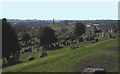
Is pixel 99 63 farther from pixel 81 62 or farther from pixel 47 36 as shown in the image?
pixel 47 36

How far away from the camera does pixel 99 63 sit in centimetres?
4056

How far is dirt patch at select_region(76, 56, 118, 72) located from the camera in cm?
3931

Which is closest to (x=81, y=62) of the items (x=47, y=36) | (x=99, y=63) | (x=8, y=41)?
(x=99, y=63)

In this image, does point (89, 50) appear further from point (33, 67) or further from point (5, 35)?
point (5, 35)

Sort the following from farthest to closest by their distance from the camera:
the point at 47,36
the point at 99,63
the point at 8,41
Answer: the point at 47,36
the point at 8,41
the point at 99,63

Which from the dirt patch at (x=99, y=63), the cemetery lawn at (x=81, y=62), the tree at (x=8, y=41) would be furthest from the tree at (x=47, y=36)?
the dirt patch at (x=99, y=63)

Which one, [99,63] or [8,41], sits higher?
[8,41]

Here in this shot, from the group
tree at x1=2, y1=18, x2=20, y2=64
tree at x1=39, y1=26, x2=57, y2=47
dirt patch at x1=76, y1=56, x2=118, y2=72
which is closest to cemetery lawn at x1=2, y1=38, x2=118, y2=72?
dirt patch at x1=76, y1=56, x2=118, y2=72

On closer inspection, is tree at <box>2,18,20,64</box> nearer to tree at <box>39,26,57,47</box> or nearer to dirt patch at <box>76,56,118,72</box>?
tree at <box>39,26,57,47</box>

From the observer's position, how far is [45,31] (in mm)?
98000

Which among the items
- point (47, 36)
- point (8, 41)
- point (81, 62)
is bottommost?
point (81, 62)

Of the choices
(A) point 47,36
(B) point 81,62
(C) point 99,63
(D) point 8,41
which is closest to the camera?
(C) point 99,63

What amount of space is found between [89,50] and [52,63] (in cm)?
719

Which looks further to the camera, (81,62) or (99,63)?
(81,62)
